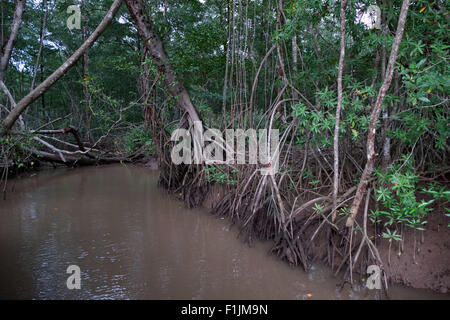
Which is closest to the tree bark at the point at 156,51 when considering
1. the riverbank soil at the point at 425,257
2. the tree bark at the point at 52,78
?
the tree bark at the point at 52,78

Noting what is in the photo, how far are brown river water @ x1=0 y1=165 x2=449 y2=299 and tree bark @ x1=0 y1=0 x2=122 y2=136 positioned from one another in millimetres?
1434

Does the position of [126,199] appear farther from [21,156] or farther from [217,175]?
[21,156]

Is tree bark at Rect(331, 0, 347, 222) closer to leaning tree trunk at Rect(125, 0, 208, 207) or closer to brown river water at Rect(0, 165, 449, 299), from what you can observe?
brown river water at Rect(0, 165, 449, 299)

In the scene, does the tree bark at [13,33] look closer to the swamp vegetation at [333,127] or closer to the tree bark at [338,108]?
the swamp vegetation at [333,127]

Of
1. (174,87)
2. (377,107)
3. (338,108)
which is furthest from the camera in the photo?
(174,87)

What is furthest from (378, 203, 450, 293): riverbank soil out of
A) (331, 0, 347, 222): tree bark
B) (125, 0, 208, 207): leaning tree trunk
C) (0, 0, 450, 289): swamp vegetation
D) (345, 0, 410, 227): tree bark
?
(125, 0, 208, 207): leaning tree trunk

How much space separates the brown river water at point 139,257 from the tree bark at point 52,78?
1.43 m

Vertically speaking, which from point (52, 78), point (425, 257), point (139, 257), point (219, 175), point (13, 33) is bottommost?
point (139, 257)

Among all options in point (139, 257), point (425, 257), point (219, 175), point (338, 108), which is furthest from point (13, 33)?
point (425, 257)

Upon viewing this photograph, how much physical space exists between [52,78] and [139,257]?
3.10 metres

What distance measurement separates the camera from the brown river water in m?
2.54

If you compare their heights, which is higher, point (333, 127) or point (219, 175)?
point (333, 127)

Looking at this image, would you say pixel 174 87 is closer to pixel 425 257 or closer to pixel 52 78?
pixel 52 78

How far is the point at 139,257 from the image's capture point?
317 cm
